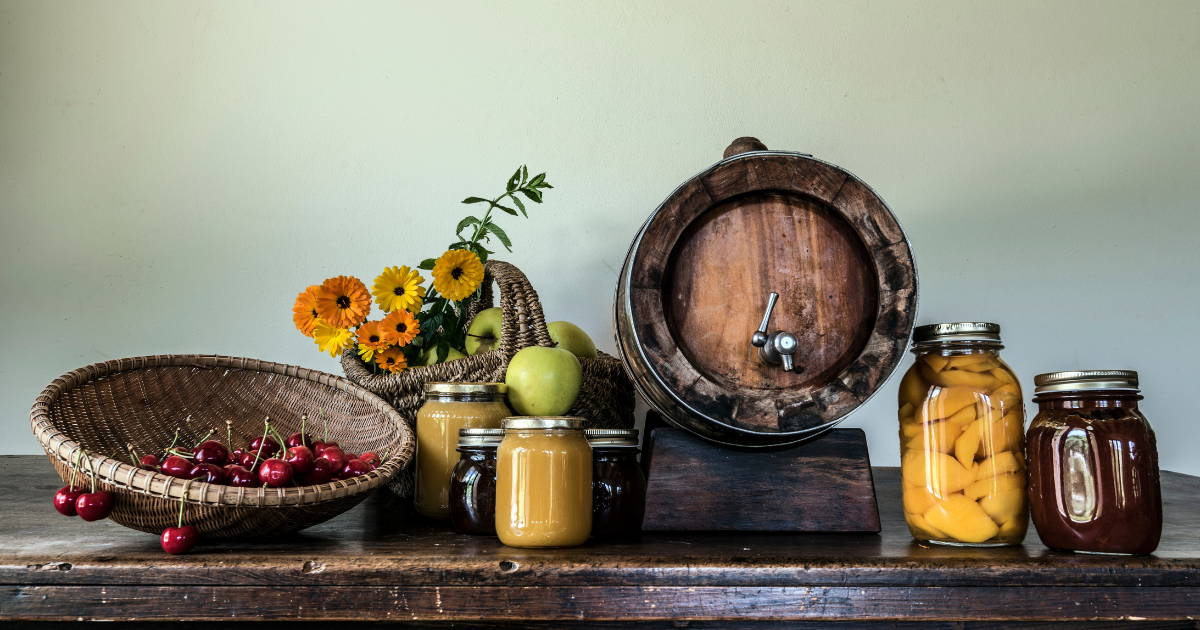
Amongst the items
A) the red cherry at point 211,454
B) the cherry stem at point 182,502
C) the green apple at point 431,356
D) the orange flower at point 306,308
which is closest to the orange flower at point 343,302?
the orange flower at point 306,308

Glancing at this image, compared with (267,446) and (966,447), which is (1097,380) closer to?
(966,447)

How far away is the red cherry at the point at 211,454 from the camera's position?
838 millimetres

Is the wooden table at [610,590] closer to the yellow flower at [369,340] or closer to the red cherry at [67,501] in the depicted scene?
the red cherry at [67,501]

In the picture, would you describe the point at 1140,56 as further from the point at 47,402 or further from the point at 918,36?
the point at 47,402

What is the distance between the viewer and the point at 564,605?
0.72 meters

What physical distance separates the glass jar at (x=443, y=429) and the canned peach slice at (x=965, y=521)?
1.92 feet

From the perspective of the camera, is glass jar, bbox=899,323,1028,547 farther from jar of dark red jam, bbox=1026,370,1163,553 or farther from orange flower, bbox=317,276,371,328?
orange flower, bbox=317,276,371,328

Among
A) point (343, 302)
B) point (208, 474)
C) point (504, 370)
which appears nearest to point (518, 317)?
point (504, 370)

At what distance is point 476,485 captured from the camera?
91cm

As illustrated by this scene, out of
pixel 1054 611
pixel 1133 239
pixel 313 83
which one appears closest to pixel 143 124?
pixel 313 83

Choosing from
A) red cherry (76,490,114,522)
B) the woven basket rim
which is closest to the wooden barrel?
the woven basket rim

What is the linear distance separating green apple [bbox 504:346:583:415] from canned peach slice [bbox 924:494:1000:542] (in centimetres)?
52

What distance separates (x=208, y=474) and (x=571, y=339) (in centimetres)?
61

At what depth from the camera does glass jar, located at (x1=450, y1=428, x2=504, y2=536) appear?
91 centimetres
